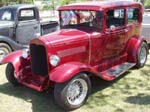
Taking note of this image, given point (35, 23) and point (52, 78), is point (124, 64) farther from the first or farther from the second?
point (35, 23)

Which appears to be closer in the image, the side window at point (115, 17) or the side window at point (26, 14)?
the side window at point (115, 17)

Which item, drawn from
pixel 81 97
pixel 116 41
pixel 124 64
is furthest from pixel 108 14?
pixel 81 97

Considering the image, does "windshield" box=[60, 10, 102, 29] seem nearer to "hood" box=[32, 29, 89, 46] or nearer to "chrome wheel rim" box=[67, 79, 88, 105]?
"hood" box=[32, 29, 89, 46]

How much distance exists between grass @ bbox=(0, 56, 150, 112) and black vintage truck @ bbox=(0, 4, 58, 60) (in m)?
2.07

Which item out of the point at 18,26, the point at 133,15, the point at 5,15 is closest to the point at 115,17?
the point at 133,15

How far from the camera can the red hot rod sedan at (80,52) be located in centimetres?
509

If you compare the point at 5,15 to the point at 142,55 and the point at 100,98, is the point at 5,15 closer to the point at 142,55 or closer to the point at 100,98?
the point at 142,55

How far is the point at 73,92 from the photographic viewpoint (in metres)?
5.15

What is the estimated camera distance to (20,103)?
546 cm

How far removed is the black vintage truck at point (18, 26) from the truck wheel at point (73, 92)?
4017 millimetres

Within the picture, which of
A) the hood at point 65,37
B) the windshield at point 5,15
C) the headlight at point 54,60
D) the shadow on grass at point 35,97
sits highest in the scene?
the windshield at point 5,15

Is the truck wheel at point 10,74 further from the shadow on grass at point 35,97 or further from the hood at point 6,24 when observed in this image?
the hood at point 6,24

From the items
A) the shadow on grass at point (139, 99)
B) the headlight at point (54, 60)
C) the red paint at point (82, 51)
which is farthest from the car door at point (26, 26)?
the shadow on grass at point (139, 99)

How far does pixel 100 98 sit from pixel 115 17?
79.6 inches
